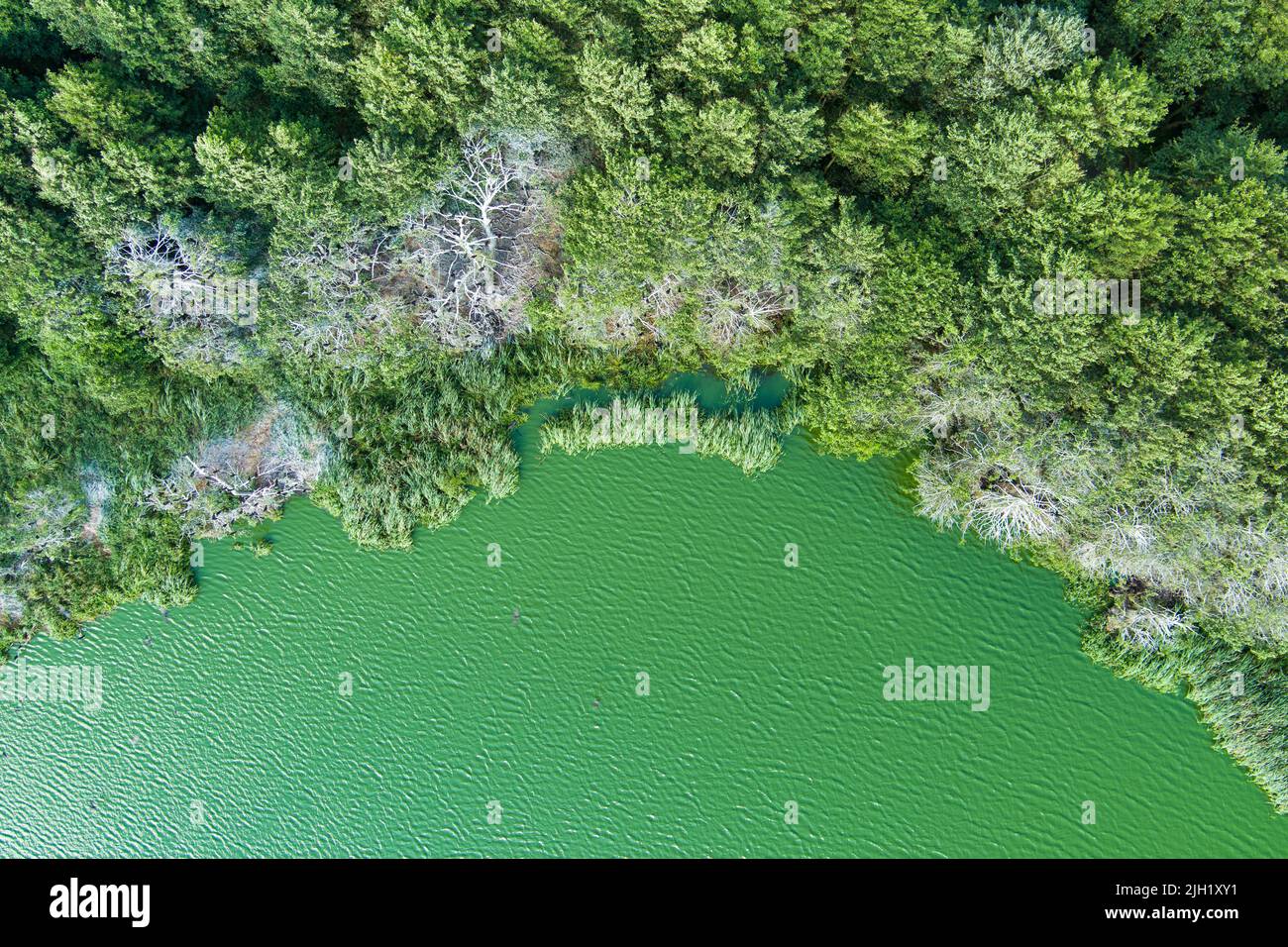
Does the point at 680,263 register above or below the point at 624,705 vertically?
above

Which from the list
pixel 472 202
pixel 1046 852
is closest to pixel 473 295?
pixel 472 202

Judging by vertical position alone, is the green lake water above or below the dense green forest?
below

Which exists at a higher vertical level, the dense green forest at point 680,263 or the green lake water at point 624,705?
the dense green forest at point 680,263

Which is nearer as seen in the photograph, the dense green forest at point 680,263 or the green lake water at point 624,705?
the dense green forest at point 680,263

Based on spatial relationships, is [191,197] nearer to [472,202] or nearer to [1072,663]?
[472,202]

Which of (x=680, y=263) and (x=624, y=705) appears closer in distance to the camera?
(x=680, y=263)
